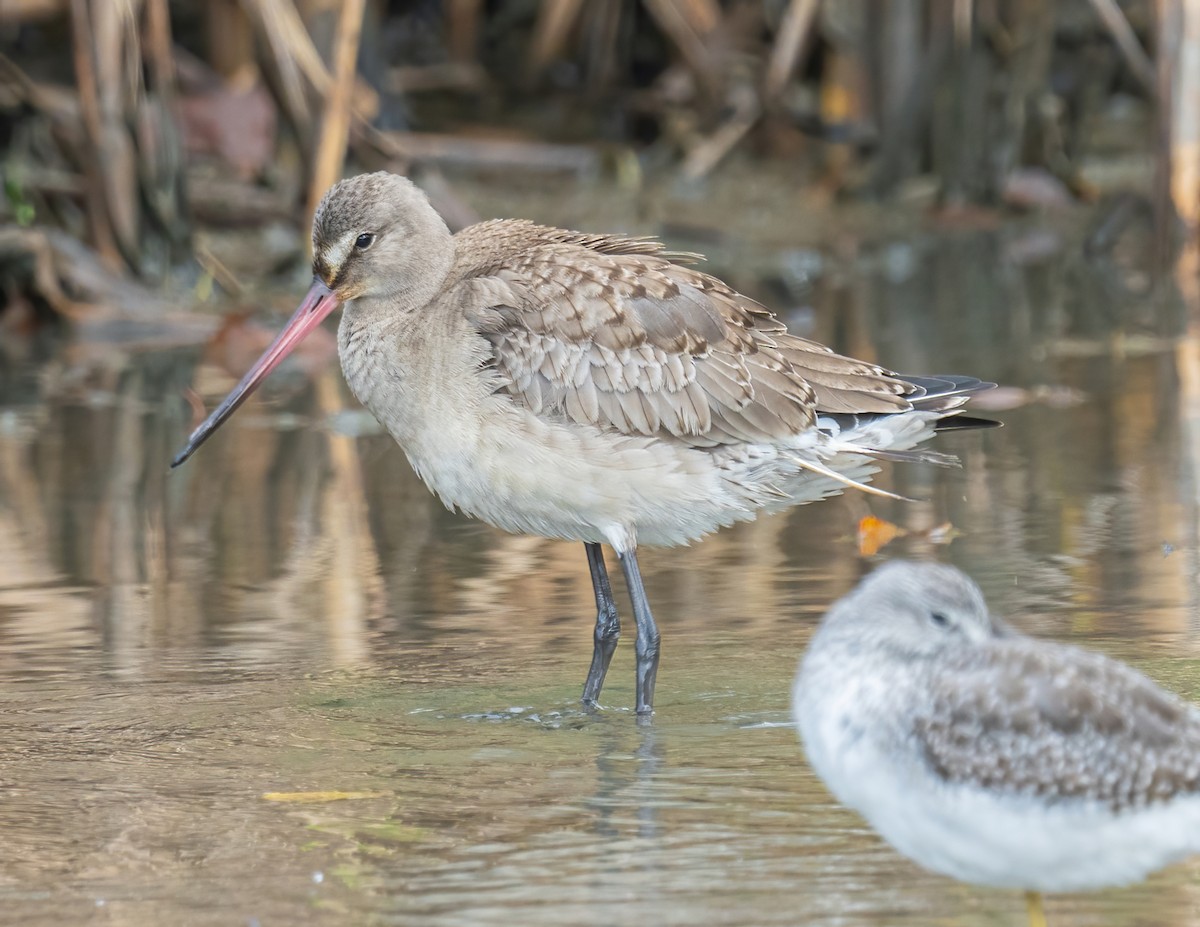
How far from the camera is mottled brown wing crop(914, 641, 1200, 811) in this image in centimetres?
377

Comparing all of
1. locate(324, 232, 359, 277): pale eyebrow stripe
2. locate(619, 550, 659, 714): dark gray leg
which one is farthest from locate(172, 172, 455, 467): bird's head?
locate(619, 550, 659, 714): dark gray leg

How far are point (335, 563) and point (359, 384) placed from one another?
3.95ft

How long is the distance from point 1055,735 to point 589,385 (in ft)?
7.84


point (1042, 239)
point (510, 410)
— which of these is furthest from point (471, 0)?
point (510, 410)

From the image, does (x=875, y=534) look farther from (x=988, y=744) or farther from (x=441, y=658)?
(x=988, y=744)

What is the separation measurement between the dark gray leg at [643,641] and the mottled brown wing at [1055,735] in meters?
1.97

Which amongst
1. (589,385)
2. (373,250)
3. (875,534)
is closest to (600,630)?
(589,385)

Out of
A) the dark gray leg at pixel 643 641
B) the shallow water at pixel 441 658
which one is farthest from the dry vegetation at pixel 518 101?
the dark gray leg at pixel 643 641

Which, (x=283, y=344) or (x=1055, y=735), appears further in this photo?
(x=283, y=344)

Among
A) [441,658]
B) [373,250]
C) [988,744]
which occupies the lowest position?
[441,658]

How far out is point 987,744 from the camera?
3.80 meters

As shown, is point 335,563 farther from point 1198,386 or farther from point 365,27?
point 365,27

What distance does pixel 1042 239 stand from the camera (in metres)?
13.9

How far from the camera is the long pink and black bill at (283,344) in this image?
6.39 metres
